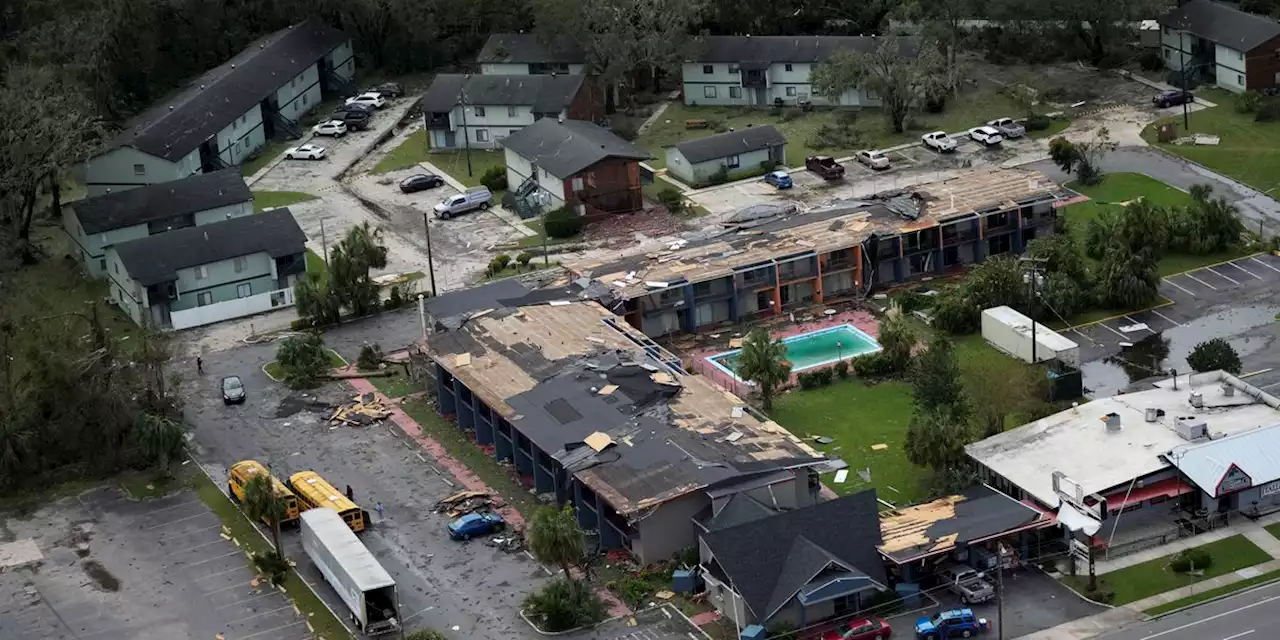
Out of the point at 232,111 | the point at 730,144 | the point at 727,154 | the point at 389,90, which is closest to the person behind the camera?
the point at 727,154

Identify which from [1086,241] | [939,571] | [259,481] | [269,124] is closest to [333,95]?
[269,124]

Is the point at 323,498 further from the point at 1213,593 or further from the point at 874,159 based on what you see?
the point at 874,159

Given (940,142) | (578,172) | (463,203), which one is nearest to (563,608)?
(578,172)

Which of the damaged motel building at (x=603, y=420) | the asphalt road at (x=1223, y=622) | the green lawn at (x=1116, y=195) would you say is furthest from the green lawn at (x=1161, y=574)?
the green lawn at (x=1116, y=195)

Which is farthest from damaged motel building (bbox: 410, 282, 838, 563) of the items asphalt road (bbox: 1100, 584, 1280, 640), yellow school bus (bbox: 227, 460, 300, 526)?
asphalt road (bbox: 1100, 584, 1280, 640)

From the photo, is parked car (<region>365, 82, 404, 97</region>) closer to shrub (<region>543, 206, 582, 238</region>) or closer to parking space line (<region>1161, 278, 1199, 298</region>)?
shrub (<region>543, 206, 582, 238</region>)

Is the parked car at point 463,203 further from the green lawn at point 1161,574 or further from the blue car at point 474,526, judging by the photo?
the green lawn at point 1161,574

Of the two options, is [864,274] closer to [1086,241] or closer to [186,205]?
[1086,241]
